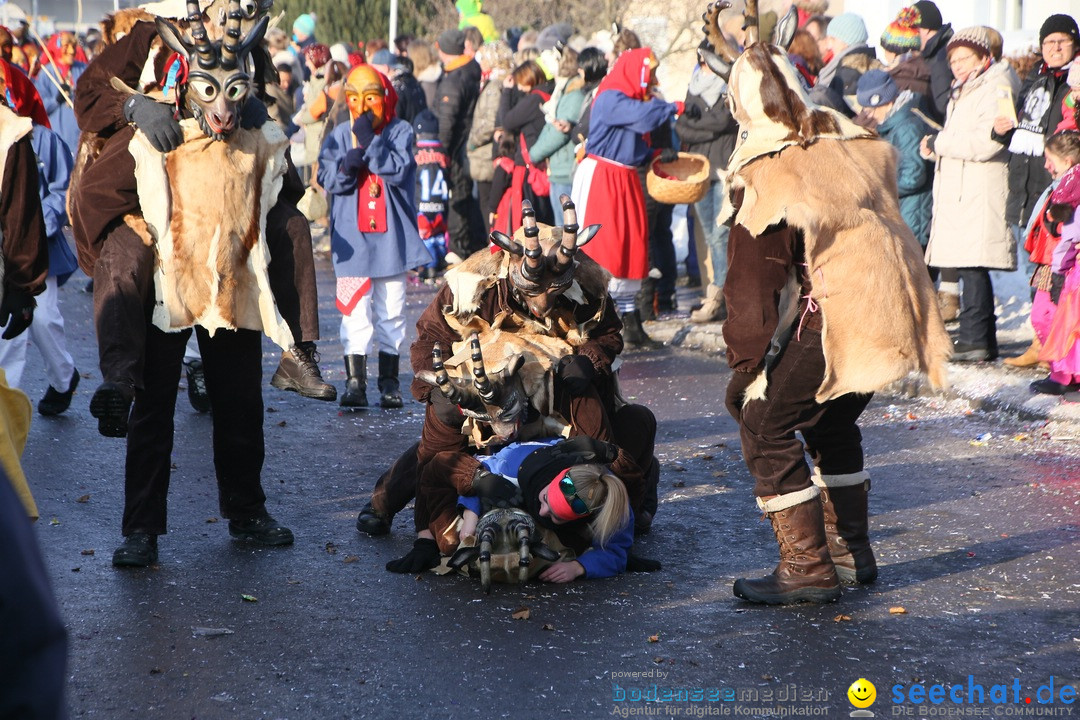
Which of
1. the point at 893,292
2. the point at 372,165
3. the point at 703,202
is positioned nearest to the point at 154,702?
the point at 893,292

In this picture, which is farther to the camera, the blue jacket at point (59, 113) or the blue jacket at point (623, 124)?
the blue jacket at point (59, 113)

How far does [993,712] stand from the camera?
3752mm

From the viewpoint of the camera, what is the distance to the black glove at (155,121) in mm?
4824

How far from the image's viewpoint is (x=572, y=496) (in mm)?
4809

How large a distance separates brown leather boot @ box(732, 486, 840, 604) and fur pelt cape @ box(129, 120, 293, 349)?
214 centimetres

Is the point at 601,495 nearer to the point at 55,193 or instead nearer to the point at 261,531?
the point at 261,531

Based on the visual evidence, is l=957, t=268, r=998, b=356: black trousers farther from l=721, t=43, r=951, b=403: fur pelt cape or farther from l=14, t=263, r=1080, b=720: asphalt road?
l=721, t=43, r=951, b=403: fur pelt cape

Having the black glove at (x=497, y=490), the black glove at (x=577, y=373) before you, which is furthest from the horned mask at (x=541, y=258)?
the black glove at (x=497, y=490)

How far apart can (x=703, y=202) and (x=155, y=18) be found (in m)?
6.88

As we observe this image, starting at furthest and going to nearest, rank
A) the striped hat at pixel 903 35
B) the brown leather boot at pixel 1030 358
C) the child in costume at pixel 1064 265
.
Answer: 1. the striped hat at pixel 903 35
2. the brown leather boot at pixel 1030 358
3. the child in costume at pixel 1064 265

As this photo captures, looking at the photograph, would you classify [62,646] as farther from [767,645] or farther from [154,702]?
[767,645]

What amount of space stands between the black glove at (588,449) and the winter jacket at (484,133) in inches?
322

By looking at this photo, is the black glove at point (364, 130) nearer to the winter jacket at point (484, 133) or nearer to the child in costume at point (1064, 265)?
the child in costume at point (1064, 265)

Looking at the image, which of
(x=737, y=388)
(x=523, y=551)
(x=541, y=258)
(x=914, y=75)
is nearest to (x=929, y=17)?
(x=914, y=75)
